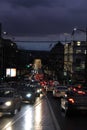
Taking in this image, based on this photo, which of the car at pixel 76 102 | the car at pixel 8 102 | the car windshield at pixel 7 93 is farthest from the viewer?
the car windshield at pixel 7 93

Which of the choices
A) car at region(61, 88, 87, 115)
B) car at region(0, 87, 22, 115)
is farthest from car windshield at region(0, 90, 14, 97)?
car at region(61, 88, 87, 115)

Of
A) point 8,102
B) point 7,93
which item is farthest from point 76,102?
point 7,93

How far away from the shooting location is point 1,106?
88.0ft

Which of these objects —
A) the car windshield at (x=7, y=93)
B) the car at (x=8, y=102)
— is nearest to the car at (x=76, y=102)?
the car at (x=8, y=102)

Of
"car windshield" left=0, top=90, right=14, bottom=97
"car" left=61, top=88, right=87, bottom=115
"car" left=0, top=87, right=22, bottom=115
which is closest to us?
"car" left=0, top=87, right=22, bottom=115

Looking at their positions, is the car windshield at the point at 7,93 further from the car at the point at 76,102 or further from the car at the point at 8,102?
the car at the point at 76,102

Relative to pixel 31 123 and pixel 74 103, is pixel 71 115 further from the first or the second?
pixel 31 123

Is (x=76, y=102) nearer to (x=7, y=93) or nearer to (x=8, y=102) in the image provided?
(x=8, y=102)

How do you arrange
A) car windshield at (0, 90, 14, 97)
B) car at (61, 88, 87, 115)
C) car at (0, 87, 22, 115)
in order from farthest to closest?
1. car windshield at (0, 90, 14, 97)
2. car at (61, 88, 87, 115)
3. car at (0, 87, 22, 115)

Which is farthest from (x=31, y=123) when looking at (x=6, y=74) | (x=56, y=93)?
(x=6, y=74)

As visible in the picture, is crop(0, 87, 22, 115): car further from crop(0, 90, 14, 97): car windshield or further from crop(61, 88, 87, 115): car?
crop(61, 88, 87, 115): car

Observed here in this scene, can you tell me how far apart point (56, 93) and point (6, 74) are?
2878 inches

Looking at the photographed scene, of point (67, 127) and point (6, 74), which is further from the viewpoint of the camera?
point (6, 74)

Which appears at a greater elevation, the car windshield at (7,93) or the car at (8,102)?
the car windshield at (7,93)
